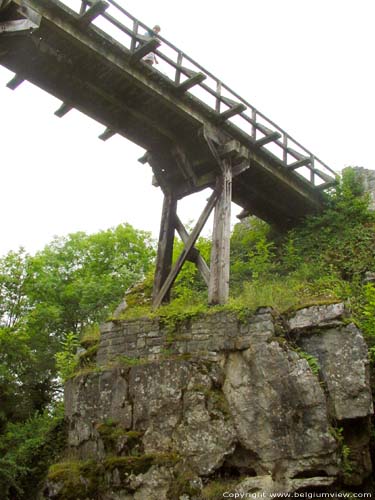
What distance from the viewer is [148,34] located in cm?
909

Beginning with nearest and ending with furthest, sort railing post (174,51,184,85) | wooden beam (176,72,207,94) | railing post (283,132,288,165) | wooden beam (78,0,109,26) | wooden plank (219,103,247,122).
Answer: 1. wooden beam (78,0,109,26)
2. wooden beam (176,72,207,94)
3. railing post (174,51,184,85)
4. wooden plank (219,103,247,122)
5. railing post (283,132,288,165)

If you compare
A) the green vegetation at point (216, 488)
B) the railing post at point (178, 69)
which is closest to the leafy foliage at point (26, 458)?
the green vegetation at point (216, 488)

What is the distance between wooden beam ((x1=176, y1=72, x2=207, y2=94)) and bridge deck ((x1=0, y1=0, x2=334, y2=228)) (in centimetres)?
2

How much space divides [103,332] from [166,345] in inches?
44.9

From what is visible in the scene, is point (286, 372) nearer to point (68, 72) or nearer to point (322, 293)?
point (322, 293)

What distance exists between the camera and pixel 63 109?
9492 millimetres

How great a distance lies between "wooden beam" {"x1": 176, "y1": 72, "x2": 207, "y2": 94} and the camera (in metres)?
9.31

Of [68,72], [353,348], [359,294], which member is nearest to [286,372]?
[353,348]

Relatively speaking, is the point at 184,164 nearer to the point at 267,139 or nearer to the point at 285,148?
the point at 267,139

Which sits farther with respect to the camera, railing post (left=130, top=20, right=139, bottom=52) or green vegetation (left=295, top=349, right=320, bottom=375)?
railing post (left=130, top=20, right=139, bottom=52)

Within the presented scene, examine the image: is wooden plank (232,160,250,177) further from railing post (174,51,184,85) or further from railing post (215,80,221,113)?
railing post (174,51,184,85)

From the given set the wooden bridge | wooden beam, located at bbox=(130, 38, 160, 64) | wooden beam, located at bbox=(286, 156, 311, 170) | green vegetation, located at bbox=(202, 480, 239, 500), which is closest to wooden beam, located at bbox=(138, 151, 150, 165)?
the wooden bridge

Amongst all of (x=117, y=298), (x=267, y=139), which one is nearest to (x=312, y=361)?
(x=267, y=139)

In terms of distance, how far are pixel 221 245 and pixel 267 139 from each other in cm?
261
